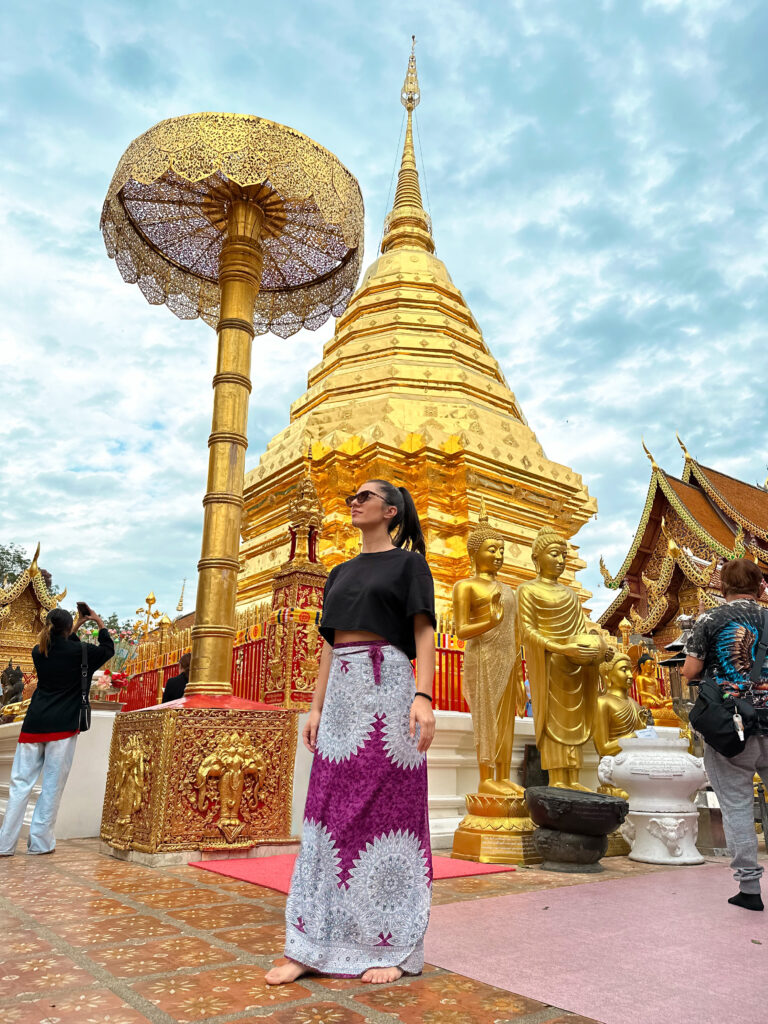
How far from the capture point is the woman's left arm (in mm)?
2377

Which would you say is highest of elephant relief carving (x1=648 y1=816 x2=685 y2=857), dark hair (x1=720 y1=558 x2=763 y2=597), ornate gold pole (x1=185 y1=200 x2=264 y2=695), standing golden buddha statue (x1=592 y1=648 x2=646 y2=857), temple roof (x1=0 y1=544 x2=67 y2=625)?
temple roof (x1=0 y1=544 x2=67 y2=625)

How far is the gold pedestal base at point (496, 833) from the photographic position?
485 cm

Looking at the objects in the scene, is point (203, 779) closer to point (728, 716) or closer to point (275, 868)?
point (275, 868)

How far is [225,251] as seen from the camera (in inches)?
225

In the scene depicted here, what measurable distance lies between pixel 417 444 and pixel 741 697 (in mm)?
8507

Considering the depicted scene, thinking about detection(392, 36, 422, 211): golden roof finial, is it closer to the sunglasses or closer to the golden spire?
the golden spire

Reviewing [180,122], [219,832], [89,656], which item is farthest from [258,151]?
[219,832]

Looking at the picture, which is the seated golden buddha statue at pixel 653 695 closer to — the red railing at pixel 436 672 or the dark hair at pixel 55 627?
the red railing at pixel 436 672

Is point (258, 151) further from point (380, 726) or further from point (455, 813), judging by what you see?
point (455, 813)

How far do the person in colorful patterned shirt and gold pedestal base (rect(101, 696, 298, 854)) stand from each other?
255 cm

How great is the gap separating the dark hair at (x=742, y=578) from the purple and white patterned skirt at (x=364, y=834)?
74.7 inches

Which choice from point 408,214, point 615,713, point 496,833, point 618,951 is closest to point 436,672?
point 615,713

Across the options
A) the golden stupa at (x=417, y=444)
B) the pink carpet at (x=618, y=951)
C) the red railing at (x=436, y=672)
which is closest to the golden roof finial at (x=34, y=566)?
the golden stupa at (x=417, y=444)

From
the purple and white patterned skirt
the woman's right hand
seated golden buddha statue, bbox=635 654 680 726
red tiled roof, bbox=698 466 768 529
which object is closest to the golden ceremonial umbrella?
the woman's right hand
